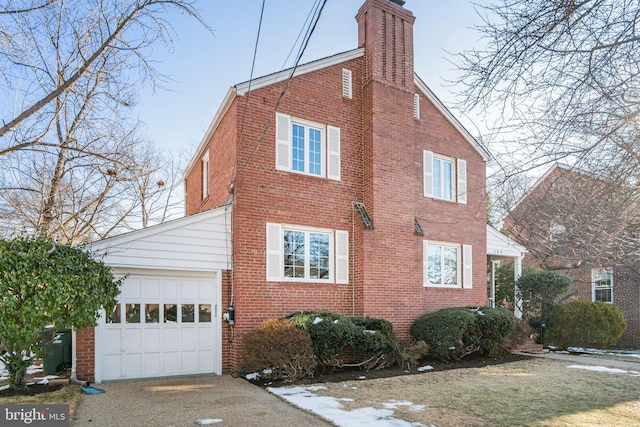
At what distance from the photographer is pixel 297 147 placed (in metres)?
11.6

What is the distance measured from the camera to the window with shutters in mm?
11203

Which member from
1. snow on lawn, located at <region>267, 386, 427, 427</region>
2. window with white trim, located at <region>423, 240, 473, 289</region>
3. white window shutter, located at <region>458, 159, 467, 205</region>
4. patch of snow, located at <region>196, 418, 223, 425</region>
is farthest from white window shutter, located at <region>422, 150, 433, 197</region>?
patch of snow, located at <region>196, 418, 223, 425</region>

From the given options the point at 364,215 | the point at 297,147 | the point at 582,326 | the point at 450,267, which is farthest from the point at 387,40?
the point at 582,326

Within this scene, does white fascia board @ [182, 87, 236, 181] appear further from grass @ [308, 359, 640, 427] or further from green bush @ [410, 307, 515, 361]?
green bush @ [410, 307, 515, 361]

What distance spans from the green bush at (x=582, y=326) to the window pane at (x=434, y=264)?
532 cm

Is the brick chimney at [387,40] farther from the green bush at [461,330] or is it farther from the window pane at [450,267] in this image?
the green bush at [461,330]

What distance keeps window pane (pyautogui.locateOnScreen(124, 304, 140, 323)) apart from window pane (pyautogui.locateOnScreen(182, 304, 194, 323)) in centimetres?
90

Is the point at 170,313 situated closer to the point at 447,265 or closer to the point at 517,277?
the point at 447,265

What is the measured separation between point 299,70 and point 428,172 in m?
4.80

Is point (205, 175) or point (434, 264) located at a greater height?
point (205, 175)

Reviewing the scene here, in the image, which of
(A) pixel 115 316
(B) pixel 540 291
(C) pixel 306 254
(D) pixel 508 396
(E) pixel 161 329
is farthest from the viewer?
(B) pixel 540 291

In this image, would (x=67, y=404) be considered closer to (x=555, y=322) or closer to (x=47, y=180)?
(x=47, y=180)

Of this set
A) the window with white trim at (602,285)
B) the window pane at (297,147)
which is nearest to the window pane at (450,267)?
the window pane at (297,147)

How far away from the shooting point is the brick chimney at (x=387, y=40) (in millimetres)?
12609
